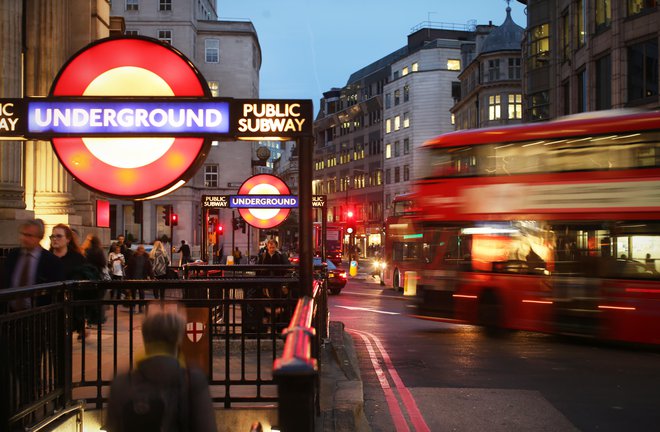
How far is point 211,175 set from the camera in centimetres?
6650

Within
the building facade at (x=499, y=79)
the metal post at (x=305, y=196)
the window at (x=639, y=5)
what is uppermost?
the building facade at (x=499, y=79)

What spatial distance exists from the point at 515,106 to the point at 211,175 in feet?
91.6

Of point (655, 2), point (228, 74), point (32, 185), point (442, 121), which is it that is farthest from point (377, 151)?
point (32, 185)

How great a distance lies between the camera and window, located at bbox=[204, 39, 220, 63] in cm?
6706

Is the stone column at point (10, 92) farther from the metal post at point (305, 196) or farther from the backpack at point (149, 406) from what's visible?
the backpack at point (149, 406)

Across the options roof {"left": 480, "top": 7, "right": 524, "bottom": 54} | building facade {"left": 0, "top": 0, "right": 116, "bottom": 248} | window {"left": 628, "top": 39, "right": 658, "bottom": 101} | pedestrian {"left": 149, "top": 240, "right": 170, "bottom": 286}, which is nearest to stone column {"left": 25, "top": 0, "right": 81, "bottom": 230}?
building facade {"left": 0, "top": 0, "right": 116, "bottom": 248}

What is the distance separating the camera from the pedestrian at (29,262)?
6492mm

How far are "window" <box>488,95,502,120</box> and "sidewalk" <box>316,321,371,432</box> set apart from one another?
5411cm

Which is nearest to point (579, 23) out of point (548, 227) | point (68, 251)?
point (548, 227)

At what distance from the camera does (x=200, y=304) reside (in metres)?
5.99

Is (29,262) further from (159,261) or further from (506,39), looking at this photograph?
(506,39)

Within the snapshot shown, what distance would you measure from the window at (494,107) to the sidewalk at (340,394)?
5411 centimetres

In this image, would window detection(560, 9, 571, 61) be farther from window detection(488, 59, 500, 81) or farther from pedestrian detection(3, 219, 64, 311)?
pedestrian detection(3, 219, 64, 311)

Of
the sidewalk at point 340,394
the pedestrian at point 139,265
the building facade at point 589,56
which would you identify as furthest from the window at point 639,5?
the sidewalk at point 340,394
